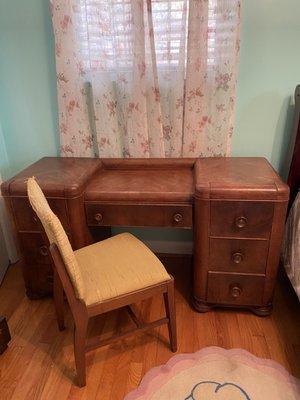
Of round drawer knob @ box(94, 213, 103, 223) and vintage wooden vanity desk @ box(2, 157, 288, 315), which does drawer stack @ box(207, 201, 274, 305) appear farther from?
round drawer knob @ box(94, 213, 103, 223)

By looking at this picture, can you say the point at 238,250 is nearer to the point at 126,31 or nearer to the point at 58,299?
the point at 58,299

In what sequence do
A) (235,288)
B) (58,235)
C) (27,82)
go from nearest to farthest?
(58,235) < (235,288) < (27,82)

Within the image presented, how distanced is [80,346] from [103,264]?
1.13 feet

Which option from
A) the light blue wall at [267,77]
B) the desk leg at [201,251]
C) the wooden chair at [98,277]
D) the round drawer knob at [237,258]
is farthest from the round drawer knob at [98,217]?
the light blue wall at [267,77]

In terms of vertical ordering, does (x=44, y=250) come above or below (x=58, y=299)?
above

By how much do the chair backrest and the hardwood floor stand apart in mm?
484

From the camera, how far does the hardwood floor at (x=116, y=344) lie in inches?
51.4

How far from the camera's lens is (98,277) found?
1274 millimetres

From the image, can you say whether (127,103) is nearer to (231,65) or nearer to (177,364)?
(231,65)

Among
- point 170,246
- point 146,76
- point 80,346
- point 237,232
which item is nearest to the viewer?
point 80,346

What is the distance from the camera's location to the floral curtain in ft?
4.98

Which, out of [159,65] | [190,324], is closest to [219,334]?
[190,324]

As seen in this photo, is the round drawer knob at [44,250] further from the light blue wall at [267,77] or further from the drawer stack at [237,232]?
the light blue wall at [267,77]

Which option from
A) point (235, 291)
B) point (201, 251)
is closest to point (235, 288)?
point (235, 291)
